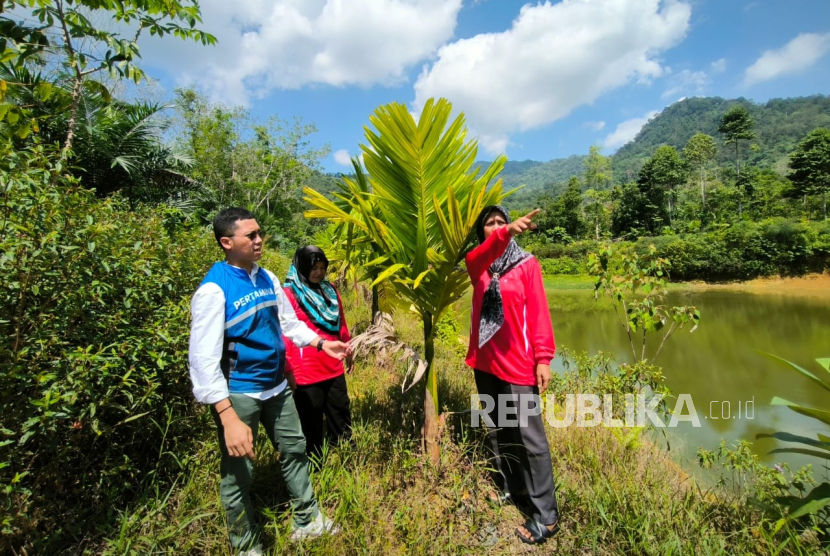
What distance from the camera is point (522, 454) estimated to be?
1941 mm

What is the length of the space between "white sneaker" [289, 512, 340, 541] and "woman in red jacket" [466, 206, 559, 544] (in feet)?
3.00

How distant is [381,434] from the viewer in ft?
7.82

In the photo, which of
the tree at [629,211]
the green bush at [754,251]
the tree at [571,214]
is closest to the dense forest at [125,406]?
the green bush at [754,251]

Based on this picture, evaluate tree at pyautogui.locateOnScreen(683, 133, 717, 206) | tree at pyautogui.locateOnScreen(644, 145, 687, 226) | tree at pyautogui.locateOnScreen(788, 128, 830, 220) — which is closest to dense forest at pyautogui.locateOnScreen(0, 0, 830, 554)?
tree at pyautogui.locateOnScreen(788, 128, 830, 220)

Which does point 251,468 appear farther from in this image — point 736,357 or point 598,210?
point 598,210

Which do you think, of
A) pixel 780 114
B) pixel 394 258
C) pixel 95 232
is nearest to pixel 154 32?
pixel 95 232

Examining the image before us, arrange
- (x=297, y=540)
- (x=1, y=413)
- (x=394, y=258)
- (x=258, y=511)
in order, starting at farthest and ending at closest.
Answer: (x=394, y=258)
(x=258, y=511)
(x=297, y=540)
(x=1, y=413)

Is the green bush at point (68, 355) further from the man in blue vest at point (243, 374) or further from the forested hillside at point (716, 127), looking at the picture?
the forested hillside at point (716, 127)

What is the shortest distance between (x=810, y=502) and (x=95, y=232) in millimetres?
3060

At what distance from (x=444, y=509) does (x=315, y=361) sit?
106 cm

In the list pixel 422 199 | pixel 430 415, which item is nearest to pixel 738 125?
pixel 422 199

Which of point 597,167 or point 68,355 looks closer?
point 68,355

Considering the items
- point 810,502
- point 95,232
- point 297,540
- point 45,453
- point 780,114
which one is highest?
point 780,114

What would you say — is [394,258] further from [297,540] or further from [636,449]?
[636,449]
